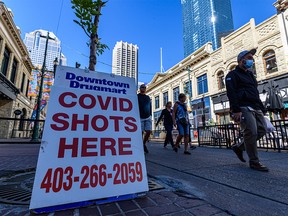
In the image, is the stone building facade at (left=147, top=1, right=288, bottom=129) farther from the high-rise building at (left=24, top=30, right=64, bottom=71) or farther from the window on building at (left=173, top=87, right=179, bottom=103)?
the high-rise building at (left=24, top=30, right=64, bottom=71)

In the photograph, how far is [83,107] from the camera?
168 centimetres

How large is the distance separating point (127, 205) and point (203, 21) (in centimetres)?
7620

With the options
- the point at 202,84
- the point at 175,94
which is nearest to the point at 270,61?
the point at 202,84

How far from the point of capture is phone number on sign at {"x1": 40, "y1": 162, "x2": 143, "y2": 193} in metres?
1.33

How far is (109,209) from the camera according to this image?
1.37m

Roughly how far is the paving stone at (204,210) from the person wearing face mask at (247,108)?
6.07 feet

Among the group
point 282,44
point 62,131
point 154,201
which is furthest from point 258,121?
point 282,44

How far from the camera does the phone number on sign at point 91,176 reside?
133 centimetres

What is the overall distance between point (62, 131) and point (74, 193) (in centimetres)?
53

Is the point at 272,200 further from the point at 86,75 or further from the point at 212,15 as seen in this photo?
the point at 212,15

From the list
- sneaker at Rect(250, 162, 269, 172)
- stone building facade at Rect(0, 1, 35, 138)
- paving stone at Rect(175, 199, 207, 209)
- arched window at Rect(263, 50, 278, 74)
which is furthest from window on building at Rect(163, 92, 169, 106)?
paving stone at Rect(175, 199, 207, 209)

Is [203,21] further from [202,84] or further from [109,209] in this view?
[109,209]

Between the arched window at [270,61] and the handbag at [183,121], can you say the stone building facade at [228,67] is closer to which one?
the arched window at [270,61]

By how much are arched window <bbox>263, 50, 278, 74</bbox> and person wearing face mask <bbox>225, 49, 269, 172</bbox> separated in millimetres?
14787
